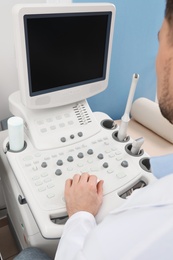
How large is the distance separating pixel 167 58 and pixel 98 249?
384 millimetres

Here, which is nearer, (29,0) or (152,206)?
(152,206)

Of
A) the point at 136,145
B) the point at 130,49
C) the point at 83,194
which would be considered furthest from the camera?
the point at 130,49

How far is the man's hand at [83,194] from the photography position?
66cm

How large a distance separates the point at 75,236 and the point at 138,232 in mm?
184

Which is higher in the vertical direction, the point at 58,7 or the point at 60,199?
the point at 58,7

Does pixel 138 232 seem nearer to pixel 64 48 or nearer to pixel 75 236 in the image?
pixel 75 236

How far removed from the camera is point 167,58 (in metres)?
0.47

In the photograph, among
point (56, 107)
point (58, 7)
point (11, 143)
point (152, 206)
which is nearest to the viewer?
point (152, 206)

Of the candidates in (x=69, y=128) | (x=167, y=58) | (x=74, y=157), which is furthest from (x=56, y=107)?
(x=167, y=58)

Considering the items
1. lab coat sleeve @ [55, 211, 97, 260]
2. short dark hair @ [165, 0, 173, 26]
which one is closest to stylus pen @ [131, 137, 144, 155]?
lab coat sleeve @ [55, 211, 97, 260]

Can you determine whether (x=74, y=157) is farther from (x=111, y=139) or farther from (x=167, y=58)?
(x=167, y=58)

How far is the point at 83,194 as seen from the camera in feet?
2.25

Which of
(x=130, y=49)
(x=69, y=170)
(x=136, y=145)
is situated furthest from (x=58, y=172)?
(x=130, y=49)

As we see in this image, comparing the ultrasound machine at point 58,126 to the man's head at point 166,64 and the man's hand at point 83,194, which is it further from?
the man's head at point 166,64
